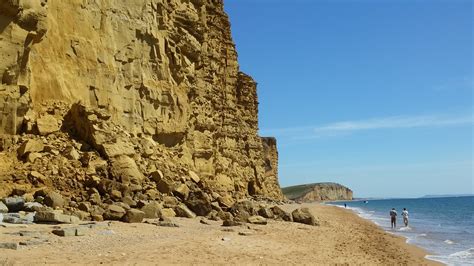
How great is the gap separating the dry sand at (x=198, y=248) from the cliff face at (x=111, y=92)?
14.0 ft

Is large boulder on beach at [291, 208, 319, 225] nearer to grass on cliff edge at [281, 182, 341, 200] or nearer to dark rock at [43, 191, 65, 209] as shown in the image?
dark rock at [43, 191, 65, 209]

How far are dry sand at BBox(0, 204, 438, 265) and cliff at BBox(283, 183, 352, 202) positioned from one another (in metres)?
109

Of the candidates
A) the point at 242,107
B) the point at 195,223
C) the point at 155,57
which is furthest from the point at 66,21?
the point at 242,107

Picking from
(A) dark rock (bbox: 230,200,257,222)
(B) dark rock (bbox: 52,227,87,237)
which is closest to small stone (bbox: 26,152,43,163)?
(B) dark rock (bbox: 52,227,87,237)

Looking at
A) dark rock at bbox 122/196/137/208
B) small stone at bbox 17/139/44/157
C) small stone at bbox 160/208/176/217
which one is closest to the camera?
small stone at bbox 17/139/44/157

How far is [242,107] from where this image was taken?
4744 cm

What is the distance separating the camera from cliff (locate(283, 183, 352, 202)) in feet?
427

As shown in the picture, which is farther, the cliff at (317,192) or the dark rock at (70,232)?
the cliff at (317,192)

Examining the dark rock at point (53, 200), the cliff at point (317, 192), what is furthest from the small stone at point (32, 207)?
the cliff at point (317, 192)

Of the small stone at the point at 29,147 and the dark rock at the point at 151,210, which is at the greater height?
the small stone at the point at 29,147

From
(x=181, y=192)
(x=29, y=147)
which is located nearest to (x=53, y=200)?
(x=29, y=147)

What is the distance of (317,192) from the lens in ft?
453

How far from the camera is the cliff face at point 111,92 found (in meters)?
15.4

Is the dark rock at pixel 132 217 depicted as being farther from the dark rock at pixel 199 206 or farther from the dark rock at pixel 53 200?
the dark rock at pixel 199 206
